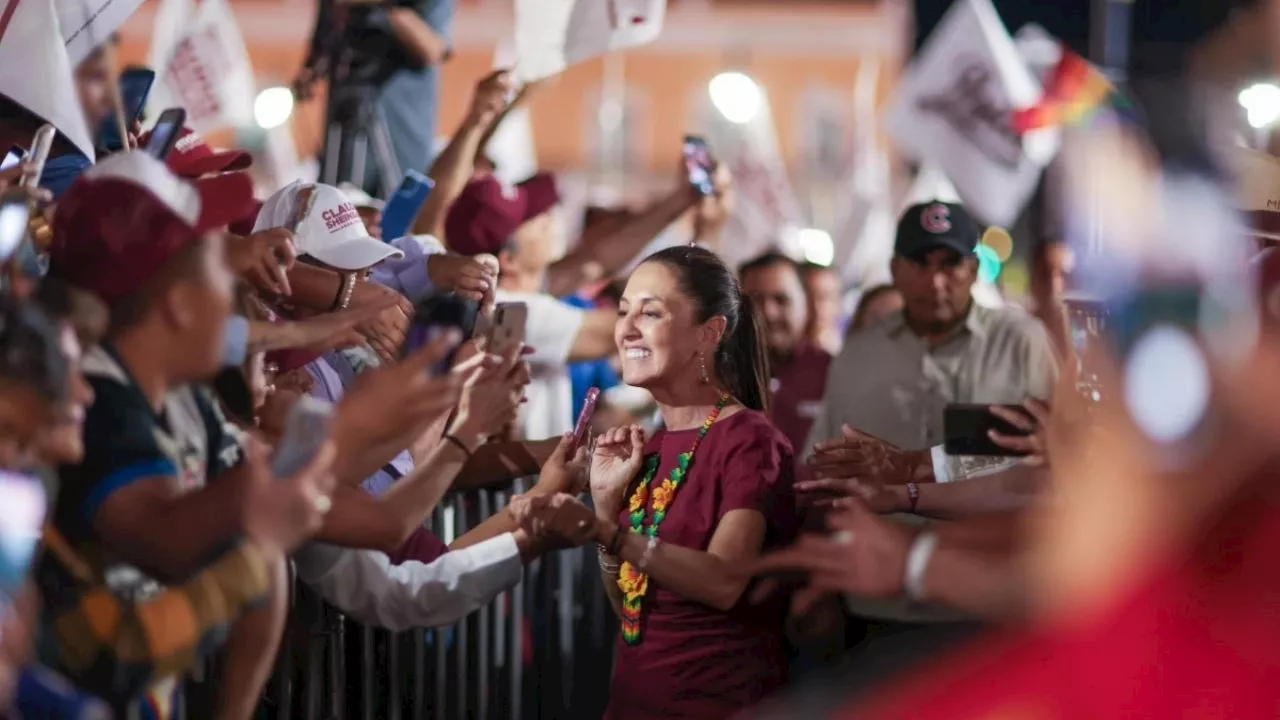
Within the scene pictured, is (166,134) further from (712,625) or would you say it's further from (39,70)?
(712,625)

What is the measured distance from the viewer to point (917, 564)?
12.0 feet

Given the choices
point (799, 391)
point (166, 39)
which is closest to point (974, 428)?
point (799, 391)

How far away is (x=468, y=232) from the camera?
6.58 metres

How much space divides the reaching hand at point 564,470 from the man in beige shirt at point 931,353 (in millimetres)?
2298

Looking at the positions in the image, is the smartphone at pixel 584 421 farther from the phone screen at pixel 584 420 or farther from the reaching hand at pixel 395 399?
the reaching hand at pixel 395 399

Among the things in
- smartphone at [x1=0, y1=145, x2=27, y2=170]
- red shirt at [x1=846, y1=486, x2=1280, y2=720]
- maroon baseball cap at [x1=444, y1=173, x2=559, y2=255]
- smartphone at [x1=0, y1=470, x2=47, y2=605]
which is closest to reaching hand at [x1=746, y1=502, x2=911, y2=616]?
red shirt at [x1=846, y1=486, x2=1280, y2=720]

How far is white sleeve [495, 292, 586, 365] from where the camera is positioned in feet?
20.2

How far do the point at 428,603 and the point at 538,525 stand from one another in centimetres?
34

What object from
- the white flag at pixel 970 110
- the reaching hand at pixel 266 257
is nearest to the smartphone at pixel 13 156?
the reaching hand at pixel 266 257

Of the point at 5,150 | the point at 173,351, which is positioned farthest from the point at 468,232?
the point at 173,351

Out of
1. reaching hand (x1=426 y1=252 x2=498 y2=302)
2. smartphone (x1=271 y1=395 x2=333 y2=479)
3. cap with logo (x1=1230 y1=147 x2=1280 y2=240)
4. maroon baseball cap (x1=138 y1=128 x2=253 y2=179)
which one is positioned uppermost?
maroon baseball cap (x1=138 y1=128 x2=253 y2=179)

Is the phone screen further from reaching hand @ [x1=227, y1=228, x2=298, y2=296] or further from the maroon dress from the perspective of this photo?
reaching hand @ [x1=227, y1=228, x2=298, y2=296]

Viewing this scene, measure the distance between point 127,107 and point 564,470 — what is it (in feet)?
7.99

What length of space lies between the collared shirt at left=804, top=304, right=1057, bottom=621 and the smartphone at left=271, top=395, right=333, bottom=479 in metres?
3.77
